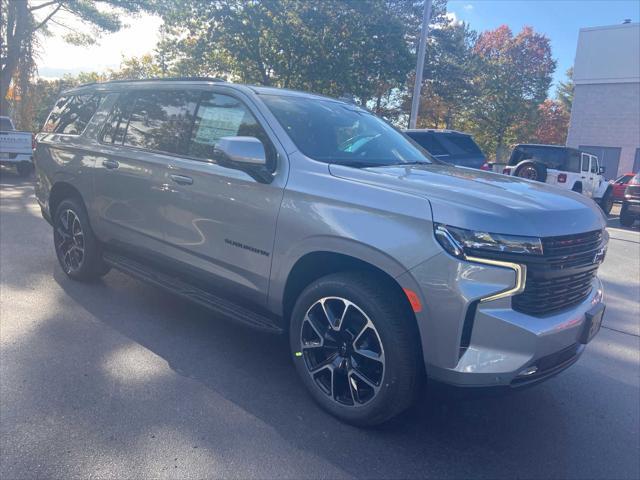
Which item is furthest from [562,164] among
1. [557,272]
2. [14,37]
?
[14,37]

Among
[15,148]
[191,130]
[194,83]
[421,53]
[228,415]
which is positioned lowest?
[228,415]

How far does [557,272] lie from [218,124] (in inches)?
97.4

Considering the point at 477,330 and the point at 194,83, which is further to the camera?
the point at 194,83

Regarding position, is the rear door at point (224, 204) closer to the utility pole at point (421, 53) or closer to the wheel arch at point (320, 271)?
the wheel arch at point (320, 271)

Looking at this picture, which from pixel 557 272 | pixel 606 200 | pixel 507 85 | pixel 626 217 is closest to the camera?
pixel 557 272

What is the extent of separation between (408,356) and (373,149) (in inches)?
68.2

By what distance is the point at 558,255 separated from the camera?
272cm

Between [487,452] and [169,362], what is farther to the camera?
[169,362]

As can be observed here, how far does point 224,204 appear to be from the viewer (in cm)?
366

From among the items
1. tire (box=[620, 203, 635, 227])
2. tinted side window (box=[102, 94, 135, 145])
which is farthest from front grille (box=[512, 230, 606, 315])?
tire (box=[620, 203, 635, 227])

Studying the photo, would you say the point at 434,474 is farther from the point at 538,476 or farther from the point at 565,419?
the point at 565,419

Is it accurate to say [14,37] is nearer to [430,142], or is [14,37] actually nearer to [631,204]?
[430,142]

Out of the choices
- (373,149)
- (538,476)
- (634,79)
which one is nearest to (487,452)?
(538,476)

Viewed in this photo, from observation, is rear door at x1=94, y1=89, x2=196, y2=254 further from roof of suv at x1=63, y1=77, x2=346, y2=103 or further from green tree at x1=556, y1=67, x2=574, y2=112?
green tree at x1=556, y1=67, x2=574, y2=112
